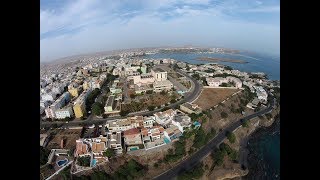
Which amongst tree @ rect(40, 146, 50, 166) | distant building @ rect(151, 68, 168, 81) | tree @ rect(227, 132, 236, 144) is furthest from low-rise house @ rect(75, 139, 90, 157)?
distant building @ rect(151, 68, 168, 81)

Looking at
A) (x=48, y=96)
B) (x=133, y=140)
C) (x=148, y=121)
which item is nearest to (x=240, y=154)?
(x=148, y=121)

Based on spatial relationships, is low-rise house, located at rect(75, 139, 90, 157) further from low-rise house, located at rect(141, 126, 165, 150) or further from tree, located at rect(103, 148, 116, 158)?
low-rise house, located at rect(141, 126, 165, 150)

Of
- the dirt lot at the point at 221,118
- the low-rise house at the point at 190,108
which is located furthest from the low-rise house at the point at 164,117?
the dirt lot at the point at 221,118

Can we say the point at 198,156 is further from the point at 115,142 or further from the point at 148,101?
the point at 148,101
